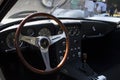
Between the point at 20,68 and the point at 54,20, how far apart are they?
0.61 metres

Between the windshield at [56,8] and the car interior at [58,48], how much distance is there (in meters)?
0.07

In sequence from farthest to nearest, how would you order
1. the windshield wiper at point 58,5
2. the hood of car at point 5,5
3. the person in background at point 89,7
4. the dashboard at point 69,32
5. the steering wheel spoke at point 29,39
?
1. the person in background at point 89,7
2. the windshield wiper at point 58,5
3. the dashboard at point 69,32
4. the steering wheel spoke at point 29,39
5. the hood of car at point 5,5

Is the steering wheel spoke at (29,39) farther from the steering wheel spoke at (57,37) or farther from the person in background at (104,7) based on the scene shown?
the person in background at (104,7)

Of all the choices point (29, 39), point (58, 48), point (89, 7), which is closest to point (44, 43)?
point (29, 39)

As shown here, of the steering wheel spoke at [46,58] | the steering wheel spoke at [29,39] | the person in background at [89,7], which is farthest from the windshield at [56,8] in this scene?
the steering wheel spoke at [46,58]

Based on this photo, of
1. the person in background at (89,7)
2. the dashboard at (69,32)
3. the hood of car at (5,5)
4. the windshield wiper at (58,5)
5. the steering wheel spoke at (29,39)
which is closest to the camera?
the hood of car at (5,5)

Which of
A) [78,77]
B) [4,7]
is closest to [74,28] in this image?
[78,77]

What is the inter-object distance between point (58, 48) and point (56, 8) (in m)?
0.40

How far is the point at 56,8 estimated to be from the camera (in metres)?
3.39

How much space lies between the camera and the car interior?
121 inches

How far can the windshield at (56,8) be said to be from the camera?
10.3 feet

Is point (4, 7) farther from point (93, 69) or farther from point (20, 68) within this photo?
point (93, 69)

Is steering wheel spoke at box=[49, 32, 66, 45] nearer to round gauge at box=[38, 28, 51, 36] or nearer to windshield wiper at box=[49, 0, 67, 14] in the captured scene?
round gauge at box=[38, 28, 51, 36]

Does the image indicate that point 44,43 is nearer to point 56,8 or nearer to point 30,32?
point 30,32
